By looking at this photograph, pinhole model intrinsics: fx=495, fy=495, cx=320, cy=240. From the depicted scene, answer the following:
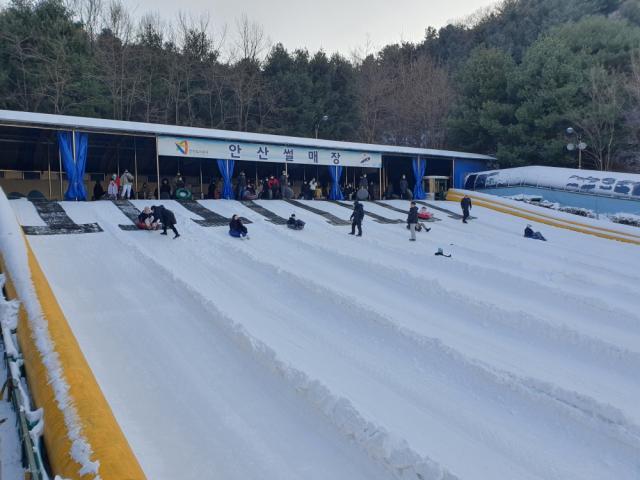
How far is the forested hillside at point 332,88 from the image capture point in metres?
28.0

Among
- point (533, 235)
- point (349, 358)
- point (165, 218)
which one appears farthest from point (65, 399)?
point (533, 235)

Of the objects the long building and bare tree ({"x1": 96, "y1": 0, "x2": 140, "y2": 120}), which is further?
bare tree ({"x1": 96, "y1": 0, "x2": 140, "y2": 120})

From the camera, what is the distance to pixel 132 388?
551 cm

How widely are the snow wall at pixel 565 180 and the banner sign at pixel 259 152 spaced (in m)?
6.45

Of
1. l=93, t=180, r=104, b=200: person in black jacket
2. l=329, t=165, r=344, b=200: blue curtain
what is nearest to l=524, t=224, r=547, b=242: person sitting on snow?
l=329, t=165, r=344, b=200: blue curtain

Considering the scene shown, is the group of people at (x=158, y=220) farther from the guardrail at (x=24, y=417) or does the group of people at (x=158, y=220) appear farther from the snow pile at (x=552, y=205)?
the snow pile at (x=552, y=205)

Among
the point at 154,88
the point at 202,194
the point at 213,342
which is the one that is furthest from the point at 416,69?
the point at 213,342

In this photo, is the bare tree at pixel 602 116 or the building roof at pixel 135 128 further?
the bare tree at pixel 602 116

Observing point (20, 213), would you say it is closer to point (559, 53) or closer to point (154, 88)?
point (154, 88)

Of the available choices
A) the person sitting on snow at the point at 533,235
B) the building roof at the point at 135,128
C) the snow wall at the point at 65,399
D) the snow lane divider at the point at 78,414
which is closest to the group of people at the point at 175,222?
the person sitting on snow at the point at 533,235

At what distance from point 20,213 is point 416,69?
139 feet

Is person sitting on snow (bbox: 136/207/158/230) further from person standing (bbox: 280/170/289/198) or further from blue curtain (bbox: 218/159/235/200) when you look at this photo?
person standing (bbox: 280/170/289/198)

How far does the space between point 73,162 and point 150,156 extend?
215 inches

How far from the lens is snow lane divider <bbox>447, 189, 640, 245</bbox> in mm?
17859
